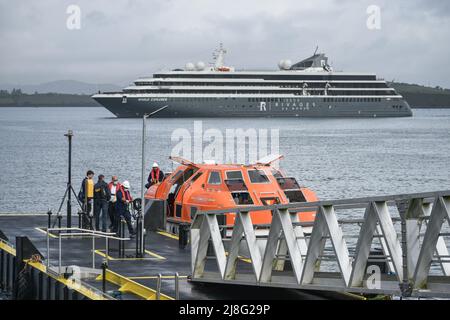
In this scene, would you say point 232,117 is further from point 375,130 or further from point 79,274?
point 79,274

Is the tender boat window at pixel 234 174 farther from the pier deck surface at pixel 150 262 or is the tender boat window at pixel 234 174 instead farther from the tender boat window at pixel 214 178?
the pier deck surface at pixel 150 262

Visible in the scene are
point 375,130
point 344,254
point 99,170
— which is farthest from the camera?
point 375,130

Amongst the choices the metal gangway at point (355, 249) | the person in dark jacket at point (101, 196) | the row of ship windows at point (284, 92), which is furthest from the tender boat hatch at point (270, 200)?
the row of ship windows at point (284, 92)

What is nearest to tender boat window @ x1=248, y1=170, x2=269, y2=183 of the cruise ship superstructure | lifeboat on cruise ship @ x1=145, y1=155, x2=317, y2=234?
lifeboat on cruise ship @ x1=145, y1=155, x2=317, y2=234

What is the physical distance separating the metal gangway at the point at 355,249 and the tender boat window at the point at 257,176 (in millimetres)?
7967

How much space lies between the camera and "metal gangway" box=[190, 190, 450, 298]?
1430 cm

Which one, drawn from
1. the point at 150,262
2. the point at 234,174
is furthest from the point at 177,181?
the point at 150,262

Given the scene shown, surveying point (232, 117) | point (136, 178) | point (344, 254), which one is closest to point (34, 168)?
point (136, 178)

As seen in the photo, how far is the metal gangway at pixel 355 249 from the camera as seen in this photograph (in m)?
14.3

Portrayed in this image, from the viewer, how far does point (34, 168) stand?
8350cm

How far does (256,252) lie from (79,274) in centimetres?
411

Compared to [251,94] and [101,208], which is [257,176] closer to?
[101,208]

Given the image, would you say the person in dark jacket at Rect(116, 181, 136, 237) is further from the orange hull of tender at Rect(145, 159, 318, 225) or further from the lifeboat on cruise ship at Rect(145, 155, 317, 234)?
the orange hull of tender at Rect(145, 159, 318, 225)

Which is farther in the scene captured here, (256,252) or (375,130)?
(375,130)
